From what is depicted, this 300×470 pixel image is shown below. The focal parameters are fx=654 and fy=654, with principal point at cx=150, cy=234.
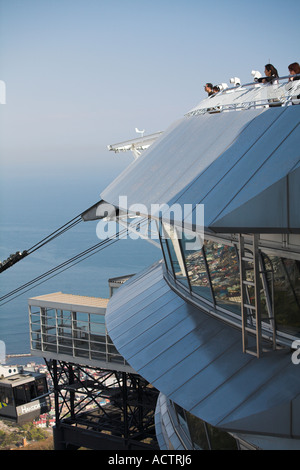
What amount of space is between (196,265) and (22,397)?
2641cm

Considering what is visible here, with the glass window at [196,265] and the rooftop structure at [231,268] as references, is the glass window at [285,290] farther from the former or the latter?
the glass window at [196,265]

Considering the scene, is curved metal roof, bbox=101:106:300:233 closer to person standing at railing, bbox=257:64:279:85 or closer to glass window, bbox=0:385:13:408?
Answer: person standing at railing, bbox=257:64:279:85

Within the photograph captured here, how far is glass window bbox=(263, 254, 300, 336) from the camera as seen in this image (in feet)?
32.6

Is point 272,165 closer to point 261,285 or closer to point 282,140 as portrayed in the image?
point 282,140

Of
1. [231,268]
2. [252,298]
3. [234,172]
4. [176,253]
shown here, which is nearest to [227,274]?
[231,268]

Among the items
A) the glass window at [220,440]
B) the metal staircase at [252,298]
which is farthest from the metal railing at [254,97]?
the glass window at [220,440]

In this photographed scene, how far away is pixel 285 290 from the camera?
10.1 m

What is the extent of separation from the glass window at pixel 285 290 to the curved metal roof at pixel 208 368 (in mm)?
501

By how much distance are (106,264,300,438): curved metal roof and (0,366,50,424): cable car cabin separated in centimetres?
2149

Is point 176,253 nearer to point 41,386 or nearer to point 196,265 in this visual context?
point 196,265

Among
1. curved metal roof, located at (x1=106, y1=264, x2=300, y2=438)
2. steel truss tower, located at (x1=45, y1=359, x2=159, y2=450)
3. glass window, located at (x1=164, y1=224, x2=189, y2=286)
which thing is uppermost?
glass window, located at (x1=164, y1=224, x2=189, y2=286)

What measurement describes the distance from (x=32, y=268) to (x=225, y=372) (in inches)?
6741

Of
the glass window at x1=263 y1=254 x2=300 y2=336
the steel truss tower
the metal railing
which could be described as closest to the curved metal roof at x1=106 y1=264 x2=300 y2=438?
the glass window at x1=263 y1=254 x2=300 y2=336

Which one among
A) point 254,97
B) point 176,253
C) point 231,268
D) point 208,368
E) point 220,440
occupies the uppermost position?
point 254,97
